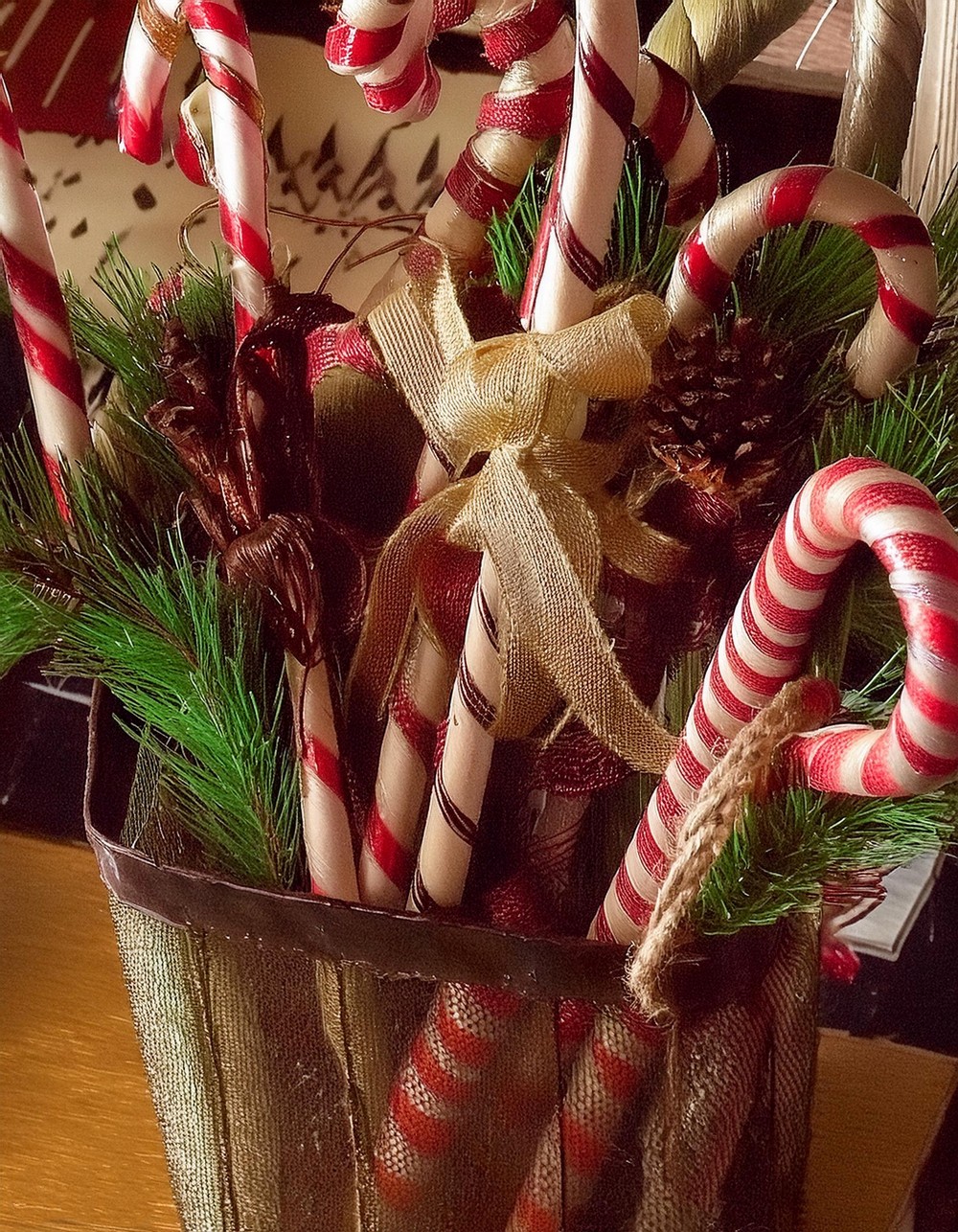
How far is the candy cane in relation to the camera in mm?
486

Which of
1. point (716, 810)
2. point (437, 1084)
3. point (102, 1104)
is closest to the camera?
point (716, 810)

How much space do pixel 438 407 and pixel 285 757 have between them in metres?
→ 0.17

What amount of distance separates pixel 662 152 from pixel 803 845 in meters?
0.28

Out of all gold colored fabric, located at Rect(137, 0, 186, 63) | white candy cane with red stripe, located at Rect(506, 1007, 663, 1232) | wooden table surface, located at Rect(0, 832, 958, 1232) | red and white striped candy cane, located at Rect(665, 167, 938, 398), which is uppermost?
gold colored fabric, located at Rect(137, 0, 186, 63)

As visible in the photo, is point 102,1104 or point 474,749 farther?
point 102,1104

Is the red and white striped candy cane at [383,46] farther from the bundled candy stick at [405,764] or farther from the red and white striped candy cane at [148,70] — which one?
the bundled candy stick at [405,764]

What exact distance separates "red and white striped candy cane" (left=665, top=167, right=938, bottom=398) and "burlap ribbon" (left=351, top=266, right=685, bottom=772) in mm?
33

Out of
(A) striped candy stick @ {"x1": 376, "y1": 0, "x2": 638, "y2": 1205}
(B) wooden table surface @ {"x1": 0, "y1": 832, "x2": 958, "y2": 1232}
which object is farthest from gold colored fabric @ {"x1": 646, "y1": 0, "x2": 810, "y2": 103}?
(B) wooden table surface @ {"x1": 0, "y1": 832, "x2": 958, "y2": 1232}

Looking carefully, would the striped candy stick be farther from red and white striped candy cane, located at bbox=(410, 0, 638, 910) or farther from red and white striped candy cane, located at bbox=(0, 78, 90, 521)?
red and white striped candy cane, located at bbox=(0, 78, 90, 521)

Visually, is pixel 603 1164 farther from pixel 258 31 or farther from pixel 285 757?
pixel 258 31

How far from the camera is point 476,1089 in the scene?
0.51 meters

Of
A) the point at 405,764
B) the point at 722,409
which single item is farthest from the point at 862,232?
the point at 405,764

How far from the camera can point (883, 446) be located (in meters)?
0.44

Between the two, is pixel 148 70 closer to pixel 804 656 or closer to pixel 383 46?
pixel 383 46
